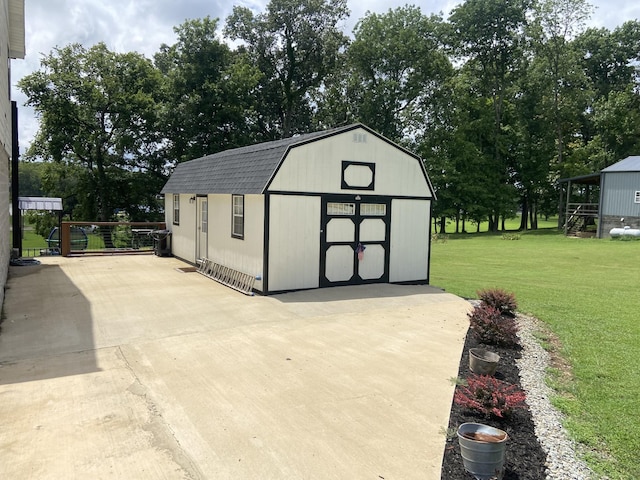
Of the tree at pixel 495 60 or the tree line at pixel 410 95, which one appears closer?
the tree line at pixel 410 95

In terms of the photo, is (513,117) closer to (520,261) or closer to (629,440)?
(520,261)

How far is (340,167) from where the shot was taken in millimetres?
10211

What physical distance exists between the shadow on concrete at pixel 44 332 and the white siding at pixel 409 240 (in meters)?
6.74

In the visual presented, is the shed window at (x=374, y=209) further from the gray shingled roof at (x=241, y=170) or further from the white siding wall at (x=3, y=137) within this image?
the white siding wall at (x=3, y=137)

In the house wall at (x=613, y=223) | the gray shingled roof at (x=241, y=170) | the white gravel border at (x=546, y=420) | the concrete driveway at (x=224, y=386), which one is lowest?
the concrete driveway at (x=224, y=386)

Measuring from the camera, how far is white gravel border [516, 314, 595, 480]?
3355 mm

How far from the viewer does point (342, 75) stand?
34.0 meters

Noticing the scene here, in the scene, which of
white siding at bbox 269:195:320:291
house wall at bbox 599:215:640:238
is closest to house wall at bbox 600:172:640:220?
house wall at bbox 599:215:640:238

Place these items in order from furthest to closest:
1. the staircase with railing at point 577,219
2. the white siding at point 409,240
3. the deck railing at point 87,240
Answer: the staircase with railing at point 577,219 < the deck railing at point 87,240 < the white siding at point 409,240

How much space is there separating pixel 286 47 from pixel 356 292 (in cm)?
2719

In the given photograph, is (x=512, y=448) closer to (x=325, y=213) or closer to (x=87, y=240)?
(x=325, y=213)

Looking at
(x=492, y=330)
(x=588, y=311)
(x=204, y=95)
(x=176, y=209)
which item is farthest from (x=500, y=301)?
(x=204, y=95)

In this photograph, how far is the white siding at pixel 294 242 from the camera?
31.4ft

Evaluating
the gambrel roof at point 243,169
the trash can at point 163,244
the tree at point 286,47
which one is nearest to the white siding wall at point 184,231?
the trash can at point 163,244
